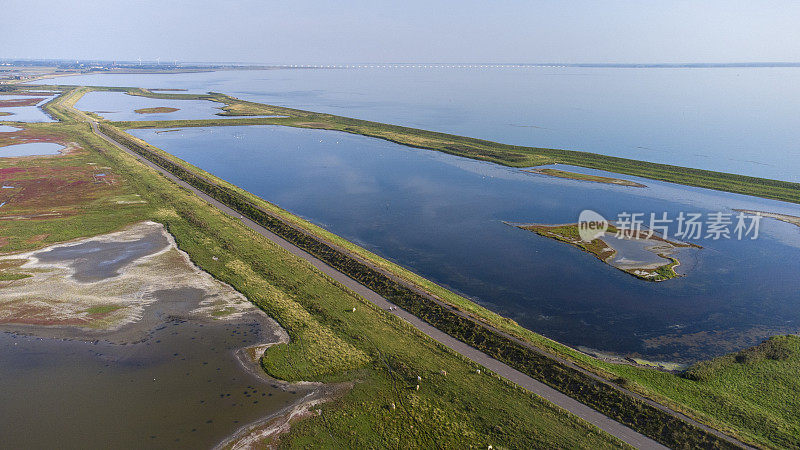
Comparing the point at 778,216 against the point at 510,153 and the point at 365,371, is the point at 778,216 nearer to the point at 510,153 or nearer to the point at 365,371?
the point at 510,153

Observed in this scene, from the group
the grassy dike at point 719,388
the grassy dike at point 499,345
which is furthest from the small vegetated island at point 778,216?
the grassy dike at point 499,345

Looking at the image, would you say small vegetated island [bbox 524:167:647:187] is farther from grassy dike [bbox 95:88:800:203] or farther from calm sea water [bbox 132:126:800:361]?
grassy dike [bbox 95:88:800:203]

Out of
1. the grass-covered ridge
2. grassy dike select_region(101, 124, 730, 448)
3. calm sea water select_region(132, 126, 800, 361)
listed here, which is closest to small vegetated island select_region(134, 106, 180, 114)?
the grass-covered ridge

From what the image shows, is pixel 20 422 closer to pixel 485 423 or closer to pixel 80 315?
pixel 80 315

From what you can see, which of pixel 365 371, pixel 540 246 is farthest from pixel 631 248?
pixel 365 371

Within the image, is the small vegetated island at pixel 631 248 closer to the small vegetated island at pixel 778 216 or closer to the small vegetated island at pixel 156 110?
the small vegetated island at pixel 778 216

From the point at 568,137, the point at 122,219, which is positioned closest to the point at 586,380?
the point at 122,219
